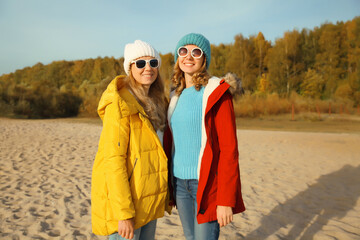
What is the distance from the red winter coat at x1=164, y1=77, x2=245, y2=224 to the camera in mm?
1571

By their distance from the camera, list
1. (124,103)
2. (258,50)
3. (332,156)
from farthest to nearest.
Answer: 1. (258,50)
2. (332,156)
3. (124,103)

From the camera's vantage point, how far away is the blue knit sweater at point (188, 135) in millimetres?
1732

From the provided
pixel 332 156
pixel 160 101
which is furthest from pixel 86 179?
pixel 332 156

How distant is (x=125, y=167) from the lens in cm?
156

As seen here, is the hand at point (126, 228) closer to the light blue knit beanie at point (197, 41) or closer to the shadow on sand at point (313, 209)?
the light blue knit beanie at point (197, 41)

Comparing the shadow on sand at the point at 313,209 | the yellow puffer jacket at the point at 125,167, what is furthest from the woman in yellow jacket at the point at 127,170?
the shadow on sand at the point at 313,209

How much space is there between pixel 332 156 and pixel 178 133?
27.7ft

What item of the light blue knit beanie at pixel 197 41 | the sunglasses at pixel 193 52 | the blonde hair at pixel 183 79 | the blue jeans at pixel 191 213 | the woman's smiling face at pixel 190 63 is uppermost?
the light blue knit beanie at pixel 197 41

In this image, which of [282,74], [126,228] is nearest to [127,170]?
[126,228]

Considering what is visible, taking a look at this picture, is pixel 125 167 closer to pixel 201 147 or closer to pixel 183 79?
pixel 201 147

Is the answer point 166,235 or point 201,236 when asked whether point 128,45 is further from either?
point 166,235

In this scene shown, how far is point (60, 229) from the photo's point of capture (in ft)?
11.2

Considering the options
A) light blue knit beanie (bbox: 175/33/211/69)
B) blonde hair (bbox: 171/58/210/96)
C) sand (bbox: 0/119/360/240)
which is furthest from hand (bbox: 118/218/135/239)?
sand (bbox: 0/119/360/240)

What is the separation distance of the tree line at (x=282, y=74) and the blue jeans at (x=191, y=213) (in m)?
25.9
